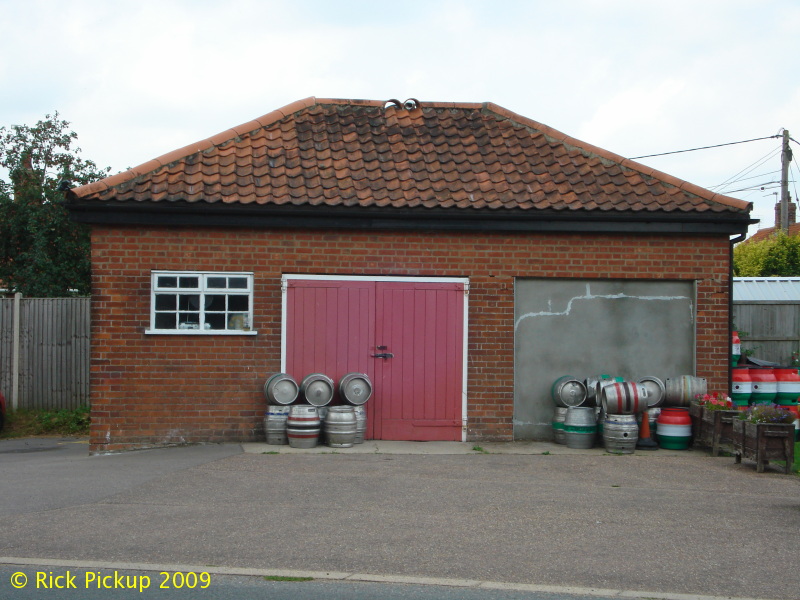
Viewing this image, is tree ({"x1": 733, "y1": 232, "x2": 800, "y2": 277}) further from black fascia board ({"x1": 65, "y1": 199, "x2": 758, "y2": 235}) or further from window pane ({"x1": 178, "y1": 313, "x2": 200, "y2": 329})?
window pane ({"x1": 178, "y1": 313, "x2": 200, "y2": 329})

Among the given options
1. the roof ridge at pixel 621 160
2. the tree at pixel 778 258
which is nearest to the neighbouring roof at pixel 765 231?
the tree at pixel 778 258

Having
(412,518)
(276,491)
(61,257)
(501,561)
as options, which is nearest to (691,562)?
(501,561)

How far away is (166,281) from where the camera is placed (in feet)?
36.3

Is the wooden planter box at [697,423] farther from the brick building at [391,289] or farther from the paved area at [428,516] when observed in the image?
the brick building at [391,289]

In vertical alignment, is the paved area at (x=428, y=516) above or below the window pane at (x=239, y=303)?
below

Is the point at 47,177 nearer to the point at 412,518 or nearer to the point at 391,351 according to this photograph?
the point at 391,351

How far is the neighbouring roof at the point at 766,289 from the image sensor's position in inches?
652

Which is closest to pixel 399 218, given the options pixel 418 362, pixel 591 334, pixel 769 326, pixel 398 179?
pixel 398 179

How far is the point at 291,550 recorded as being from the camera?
6.09 m

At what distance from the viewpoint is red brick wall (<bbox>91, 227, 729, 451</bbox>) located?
1093 centimetres

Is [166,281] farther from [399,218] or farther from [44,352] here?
[44,352]

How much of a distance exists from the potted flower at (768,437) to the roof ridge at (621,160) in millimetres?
3090

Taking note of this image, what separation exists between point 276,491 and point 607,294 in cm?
556

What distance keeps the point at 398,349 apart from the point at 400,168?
8.45 feet
